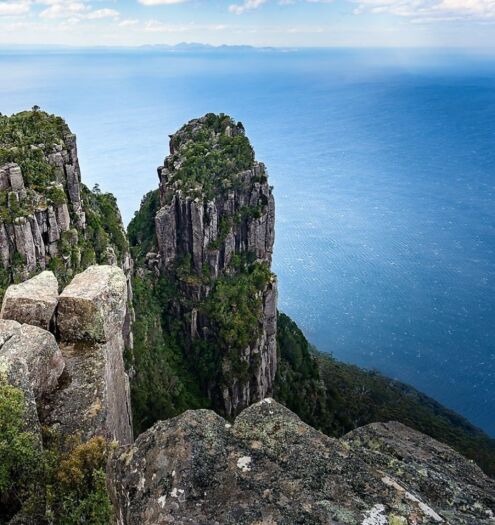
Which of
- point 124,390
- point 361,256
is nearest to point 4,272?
point 124,390

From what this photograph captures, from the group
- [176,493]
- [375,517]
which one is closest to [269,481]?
[176,493]

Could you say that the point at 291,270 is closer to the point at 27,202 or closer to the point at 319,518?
the point at 27,202

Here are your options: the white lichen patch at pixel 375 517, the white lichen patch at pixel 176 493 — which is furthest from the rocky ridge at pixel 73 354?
the white lichen patch at pixel 375 517

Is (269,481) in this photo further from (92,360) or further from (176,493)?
(92,360)

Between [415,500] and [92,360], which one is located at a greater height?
[92,360]

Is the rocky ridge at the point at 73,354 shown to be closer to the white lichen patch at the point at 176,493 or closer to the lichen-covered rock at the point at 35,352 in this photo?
the lichen-covered rock at the point at 35,352

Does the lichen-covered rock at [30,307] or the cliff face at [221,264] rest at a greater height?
the lichen-covered rock at [30,307]
